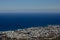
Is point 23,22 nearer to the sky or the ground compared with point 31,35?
nearer to the ground

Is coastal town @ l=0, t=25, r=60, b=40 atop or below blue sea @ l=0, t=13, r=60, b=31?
atop

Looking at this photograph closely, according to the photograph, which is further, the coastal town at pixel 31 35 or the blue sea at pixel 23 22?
the blue sea at pixel 23 22

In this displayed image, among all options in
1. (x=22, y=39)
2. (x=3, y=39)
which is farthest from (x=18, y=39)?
(x=3, y=39)

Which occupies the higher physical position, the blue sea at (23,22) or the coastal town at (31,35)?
the coastal town at (31,35)

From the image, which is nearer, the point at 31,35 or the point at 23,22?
the point at 31,35

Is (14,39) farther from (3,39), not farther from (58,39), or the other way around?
(58,39)

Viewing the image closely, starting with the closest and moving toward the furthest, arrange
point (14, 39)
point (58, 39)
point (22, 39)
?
point (58, 39)
point (22, 39)
point (14, 39)

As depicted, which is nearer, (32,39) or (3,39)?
(3,39)

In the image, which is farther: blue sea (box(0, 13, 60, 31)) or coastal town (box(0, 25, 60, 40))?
blue sea (box(0, 13, 60, 31))

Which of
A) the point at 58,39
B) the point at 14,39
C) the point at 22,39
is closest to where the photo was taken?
the point at 58,39

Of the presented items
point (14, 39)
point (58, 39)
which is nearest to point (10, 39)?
point (14, 39)
